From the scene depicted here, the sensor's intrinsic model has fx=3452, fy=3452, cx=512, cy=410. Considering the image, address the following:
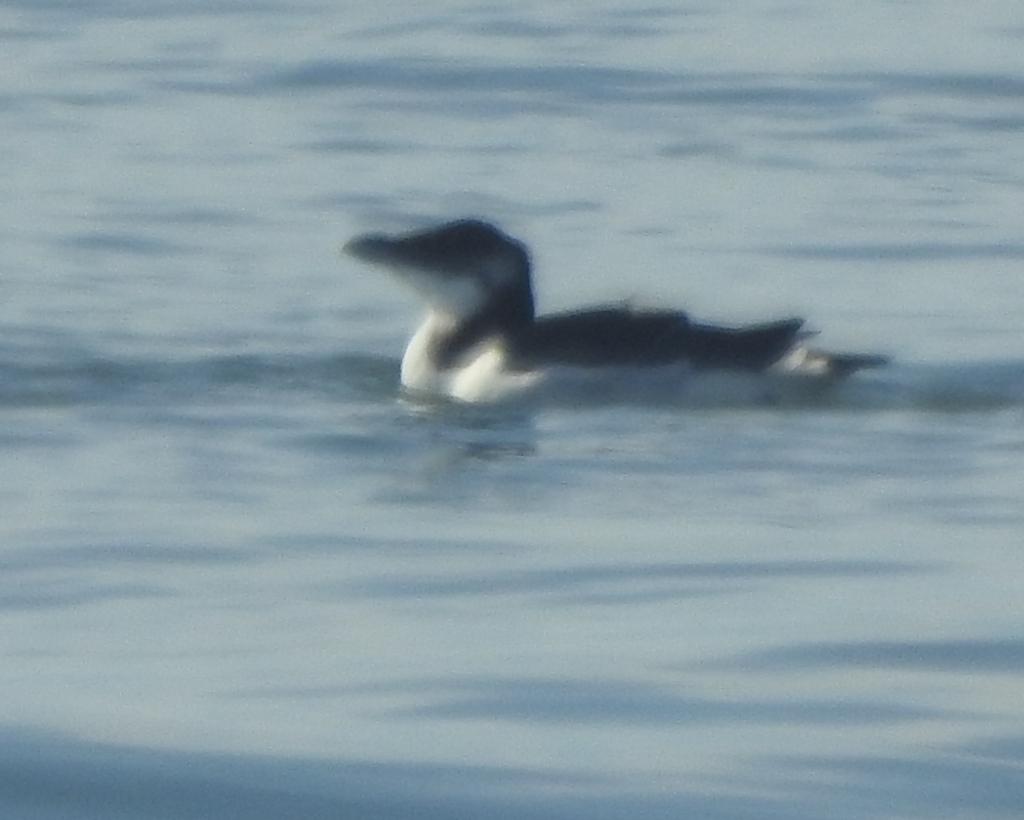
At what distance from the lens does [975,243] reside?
15.5m

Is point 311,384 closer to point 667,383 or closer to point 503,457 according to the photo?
point 667,383

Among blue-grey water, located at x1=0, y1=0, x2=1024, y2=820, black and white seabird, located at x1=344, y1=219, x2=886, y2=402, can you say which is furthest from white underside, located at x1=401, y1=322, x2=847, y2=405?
blue-grey water, located at x1=0, y1=0, x2=1024, y2=820

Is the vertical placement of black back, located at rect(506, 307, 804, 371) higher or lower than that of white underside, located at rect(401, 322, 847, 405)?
higher

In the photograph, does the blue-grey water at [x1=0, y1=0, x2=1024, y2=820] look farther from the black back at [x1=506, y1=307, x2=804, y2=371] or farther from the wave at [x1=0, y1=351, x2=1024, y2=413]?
the black back at [x1=506, y1=307, x2=804, y2=371]

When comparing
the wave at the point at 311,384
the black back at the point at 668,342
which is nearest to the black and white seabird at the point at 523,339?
the black back at the point at 668,342

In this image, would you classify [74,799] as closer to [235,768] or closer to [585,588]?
[235,768]

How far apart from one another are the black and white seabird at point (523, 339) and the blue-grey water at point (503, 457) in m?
0.19

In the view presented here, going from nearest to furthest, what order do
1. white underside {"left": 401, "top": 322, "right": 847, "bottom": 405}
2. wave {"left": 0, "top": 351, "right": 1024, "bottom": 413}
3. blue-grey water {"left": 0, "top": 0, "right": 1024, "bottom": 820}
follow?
blue-grey water {"left": 0, "top": 0, "right": 1024, "bottom": 820} → wave {"left": 0, "top": 351, "right": 1024, "bottom": 413} → white underside {"left": 401, "top": 322, "right": 847, "bottom": 405}

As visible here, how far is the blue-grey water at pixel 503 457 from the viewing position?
254 inches

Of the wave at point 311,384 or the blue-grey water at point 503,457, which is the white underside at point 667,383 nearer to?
the wave at point 311,384

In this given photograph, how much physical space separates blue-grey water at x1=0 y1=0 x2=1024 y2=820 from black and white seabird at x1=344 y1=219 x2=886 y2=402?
0.19m

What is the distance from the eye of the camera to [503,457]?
1101cm

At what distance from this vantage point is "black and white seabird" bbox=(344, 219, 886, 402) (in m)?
12.0

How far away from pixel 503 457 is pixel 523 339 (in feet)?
5.03
